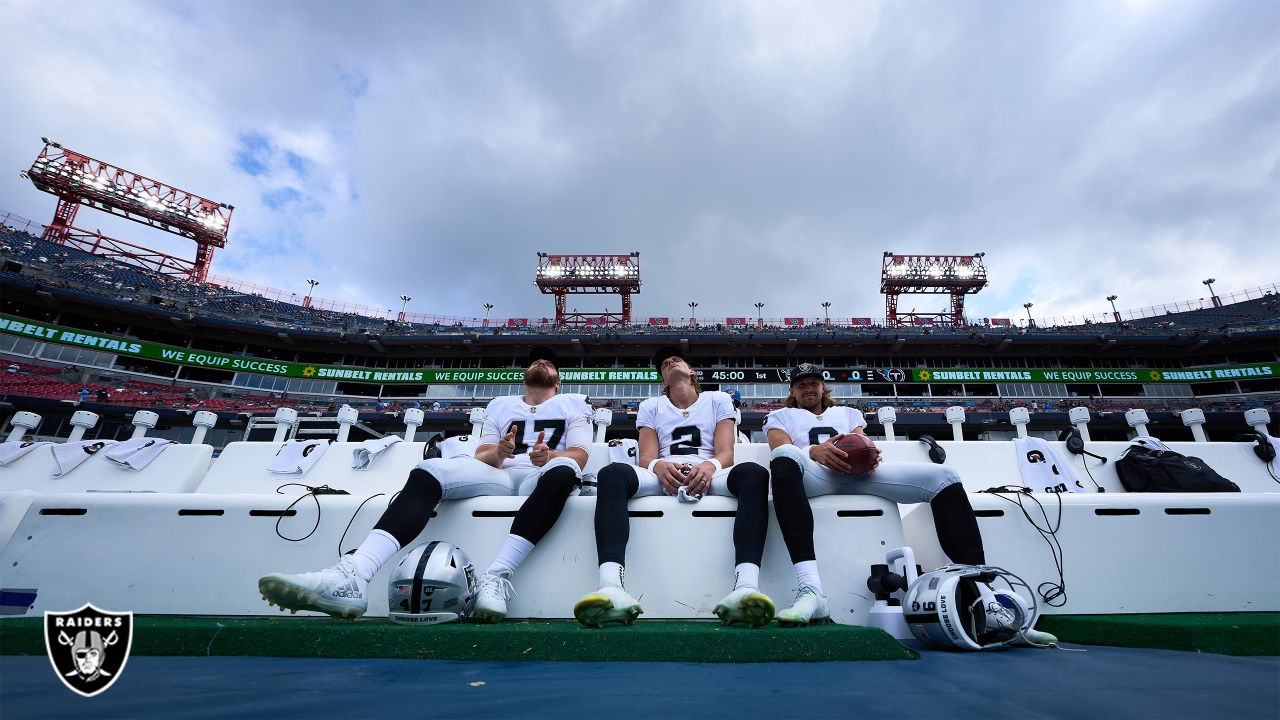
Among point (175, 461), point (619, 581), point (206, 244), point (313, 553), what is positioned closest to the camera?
point (619, 581)

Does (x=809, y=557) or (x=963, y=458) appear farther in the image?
(x=963, y=458)

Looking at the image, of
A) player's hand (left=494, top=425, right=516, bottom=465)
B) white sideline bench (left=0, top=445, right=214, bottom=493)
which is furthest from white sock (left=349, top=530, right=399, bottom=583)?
white sideline bench (left=0, top=445, right=214, bottom=493)

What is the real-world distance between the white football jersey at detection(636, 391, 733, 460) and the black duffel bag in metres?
3.26

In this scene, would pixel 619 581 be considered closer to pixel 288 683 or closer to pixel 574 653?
pixel 574 653

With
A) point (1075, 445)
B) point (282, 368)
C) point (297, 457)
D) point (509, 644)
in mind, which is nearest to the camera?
point (509, 644)

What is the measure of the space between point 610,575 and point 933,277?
3764 centimetres

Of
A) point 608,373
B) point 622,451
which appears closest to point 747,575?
point 622,451

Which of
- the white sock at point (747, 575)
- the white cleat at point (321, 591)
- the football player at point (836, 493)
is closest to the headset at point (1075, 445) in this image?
the football player at point (836, 493)

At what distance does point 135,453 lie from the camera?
4.86 metres

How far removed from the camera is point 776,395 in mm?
26078

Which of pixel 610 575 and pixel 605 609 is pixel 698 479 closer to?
pixel 610 575

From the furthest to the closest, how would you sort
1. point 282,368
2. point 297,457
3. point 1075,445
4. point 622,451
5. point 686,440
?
point 282,368 → point 297,457 → point 1075,445 → point 622,451 → point 686,440

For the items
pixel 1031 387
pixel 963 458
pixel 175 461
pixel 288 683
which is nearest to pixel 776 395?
pixel 1031 387

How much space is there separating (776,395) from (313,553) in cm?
2519
